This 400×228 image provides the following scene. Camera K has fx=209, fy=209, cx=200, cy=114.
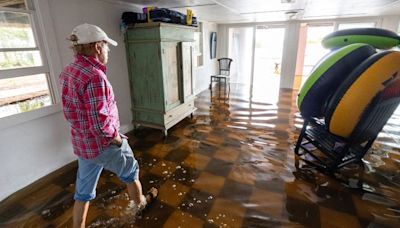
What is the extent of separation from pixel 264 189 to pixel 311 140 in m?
0.91

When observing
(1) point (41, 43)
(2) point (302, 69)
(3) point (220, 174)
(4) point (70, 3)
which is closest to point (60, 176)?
(1) point (41, 43)

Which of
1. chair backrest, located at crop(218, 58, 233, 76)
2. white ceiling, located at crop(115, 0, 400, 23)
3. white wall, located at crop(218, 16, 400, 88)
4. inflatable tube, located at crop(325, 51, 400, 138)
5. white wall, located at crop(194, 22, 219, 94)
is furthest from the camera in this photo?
chair backrest, located at crop(218, 58, 233, 76)

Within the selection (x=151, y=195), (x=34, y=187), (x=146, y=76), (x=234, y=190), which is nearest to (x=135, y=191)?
(x=151, y=195)

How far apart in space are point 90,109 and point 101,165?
0.43m

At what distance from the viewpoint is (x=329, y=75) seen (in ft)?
6.29

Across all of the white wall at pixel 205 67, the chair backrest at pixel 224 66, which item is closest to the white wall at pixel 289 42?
the white wall at pixel 205 67

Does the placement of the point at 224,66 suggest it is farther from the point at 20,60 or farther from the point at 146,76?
the point at 20,60

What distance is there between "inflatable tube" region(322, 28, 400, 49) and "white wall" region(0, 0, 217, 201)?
8.58 ft

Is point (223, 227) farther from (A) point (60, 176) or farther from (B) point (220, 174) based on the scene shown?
(A) point (60, 176)

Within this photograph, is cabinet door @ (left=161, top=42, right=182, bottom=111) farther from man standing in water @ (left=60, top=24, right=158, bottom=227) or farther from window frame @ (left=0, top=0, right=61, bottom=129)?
man standing in water @ (left=60, top=24, right=158, bottom=227)

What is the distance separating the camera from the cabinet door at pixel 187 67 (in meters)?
3.03

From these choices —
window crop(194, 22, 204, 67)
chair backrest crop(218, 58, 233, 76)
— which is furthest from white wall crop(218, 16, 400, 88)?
window crop(194, 22, 204, 67)

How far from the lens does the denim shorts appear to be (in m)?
1.26

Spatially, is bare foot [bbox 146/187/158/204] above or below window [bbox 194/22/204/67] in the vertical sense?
below
